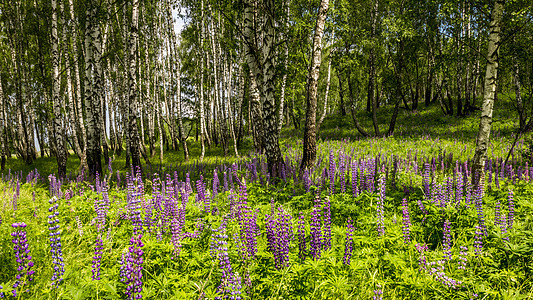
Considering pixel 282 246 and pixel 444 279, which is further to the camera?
pixel 282 246

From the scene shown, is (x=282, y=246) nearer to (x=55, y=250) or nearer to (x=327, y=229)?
(x=327, y=229)

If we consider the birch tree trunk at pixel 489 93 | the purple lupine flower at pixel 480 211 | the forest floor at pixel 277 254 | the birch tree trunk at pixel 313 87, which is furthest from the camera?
the birch tree trunk at pixel 313 87

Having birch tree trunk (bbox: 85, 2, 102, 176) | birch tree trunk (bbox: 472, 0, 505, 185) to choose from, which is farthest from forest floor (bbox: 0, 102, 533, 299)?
birch tree trunk (bbox: 85, 2, 102, 176)

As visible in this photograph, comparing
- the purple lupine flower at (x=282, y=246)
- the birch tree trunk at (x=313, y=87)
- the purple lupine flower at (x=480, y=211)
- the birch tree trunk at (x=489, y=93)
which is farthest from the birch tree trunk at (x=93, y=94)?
the birch tree trunk at (x=489, y=93)

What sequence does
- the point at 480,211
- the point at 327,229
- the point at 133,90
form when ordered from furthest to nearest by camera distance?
the point at 133,90 < the point at 480,211 < the point at 327,229

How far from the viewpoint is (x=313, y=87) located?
7637mm

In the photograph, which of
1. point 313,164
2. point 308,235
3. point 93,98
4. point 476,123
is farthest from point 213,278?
point 476,123

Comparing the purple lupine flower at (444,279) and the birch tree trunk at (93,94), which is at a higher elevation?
the birch tree trunk at (93,94)

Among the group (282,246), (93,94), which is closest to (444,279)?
(282,246)

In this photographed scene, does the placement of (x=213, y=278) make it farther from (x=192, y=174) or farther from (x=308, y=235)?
(x=192, y=174)

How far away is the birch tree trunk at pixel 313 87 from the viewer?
743cm

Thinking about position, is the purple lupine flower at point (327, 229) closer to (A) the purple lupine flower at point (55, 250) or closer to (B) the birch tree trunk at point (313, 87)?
(A) the purple lupine flower at point (55, 250)

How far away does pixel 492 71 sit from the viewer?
6.17 m

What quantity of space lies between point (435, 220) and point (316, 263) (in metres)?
2.57
